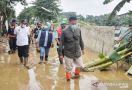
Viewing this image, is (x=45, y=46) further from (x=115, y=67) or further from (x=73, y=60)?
(x=73, y=60)

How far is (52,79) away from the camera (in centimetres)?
1130

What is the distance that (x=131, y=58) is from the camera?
1425 centimetres

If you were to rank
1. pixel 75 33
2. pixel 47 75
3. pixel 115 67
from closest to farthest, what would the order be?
pixel 75 33, pixel 47 75, pixel 115 67

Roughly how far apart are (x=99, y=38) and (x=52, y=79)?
10.3 m

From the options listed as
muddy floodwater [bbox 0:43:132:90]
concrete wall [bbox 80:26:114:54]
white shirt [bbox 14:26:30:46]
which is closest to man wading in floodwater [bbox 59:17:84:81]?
muddy floodwater [bbox 0:43:132:90]

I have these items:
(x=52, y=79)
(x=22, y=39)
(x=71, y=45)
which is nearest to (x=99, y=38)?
(x=22, y=39)

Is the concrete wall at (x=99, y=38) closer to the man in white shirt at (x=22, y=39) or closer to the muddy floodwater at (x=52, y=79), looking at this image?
the muddy floodwater at (x=52, y=79)

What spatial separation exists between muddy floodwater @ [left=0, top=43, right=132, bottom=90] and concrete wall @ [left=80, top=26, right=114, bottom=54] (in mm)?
4569

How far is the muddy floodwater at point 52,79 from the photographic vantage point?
9.87 metres

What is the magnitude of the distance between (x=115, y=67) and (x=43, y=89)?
16.8ft

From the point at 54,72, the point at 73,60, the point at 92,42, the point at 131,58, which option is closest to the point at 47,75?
the point at 54,72

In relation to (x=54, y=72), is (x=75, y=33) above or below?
above

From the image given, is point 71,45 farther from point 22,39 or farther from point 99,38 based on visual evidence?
point 99,38

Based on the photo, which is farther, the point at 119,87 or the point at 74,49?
the point at 74,49
